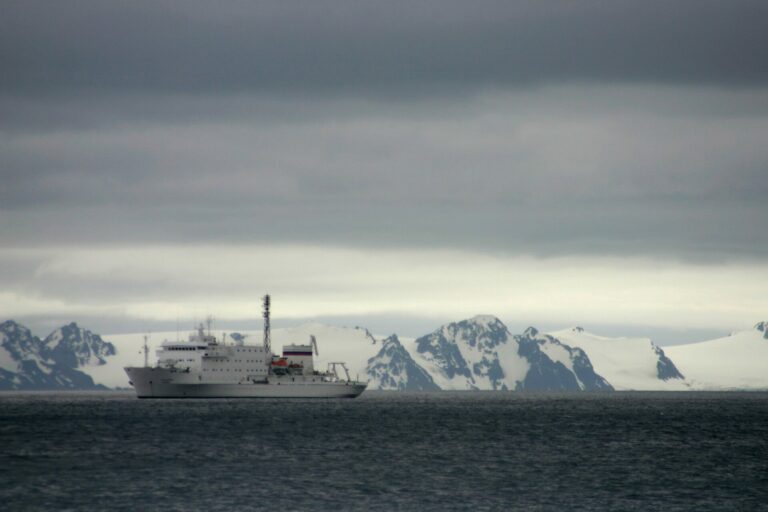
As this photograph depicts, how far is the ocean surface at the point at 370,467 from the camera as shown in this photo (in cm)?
7125

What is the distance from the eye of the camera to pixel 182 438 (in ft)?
380

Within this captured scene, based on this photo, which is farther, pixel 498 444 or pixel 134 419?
pixel 134 419

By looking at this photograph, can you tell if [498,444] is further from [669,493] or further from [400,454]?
[669,493]

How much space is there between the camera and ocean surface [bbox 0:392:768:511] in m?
71.2

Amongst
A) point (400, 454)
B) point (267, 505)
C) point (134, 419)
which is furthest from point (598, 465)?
point (134, 419)

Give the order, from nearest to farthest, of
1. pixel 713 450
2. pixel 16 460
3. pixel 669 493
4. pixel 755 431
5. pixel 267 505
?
pixel 267 505 < pixel 669 493 < pixel 16 460 < pixel 713 450 < pixel 755 431

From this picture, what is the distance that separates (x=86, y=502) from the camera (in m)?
68.9

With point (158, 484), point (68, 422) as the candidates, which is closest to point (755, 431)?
point (68, 422)

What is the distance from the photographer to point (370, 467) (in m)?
90.2

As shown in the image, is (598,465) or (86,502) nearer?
(86,502)

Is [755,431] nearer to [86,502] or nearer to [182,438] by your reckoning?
[182,438]

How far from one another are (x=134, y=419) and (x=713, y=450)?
2885 inches

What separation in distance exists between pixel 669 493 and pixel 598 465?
17.4 metres

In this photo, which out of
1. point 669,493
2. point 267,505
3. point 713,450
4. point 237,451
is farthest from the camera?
point 713,450
